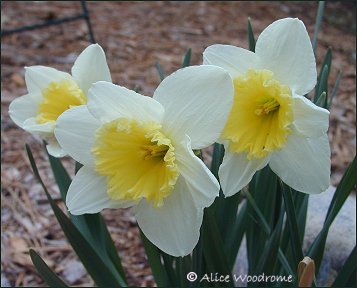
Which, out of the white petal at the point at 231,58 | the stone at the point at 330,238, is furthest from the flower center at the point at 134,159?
the stone at the point at 330,238

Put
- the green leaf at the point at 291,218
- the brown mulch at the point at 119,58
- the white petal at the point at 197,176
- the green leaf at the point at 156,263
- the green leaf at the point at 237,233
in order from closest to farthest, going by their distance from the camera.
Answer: the white petal at the point at 197,176, the green leaf at the point at 291,218, the green leaf at the point at 156,263, the green leaf at the point at 237,233, the brown mulch at the point at 119,58

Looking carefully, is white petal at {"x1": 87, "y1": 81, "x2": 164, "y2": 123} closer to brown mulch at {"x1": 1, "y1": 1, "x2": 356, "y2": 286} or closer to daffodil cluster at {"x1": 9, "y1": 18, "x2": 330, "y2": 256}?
daffodil cluster at {"x1": 9, "y1": 18, "x2": 330, "y2": 256}

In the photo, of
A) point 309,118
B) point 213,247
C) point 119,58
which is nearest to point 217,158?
point 213,247

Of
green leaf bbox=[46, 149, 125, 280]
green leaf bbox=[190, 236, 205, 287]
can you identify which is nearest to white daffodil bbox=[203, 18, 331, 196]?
green leaf bbox=[190, 236, 205, 287]

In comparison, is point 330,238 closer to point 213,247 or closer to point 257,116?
point 213,247

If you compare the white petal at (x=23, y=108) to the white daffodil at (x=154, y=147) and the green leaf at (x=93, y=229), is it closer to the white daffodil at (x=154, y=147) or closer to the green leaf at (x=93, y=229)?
the green leaf at (x=93, y=229)

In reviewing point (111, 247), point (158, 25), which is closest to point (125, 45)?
point (158, 25)
